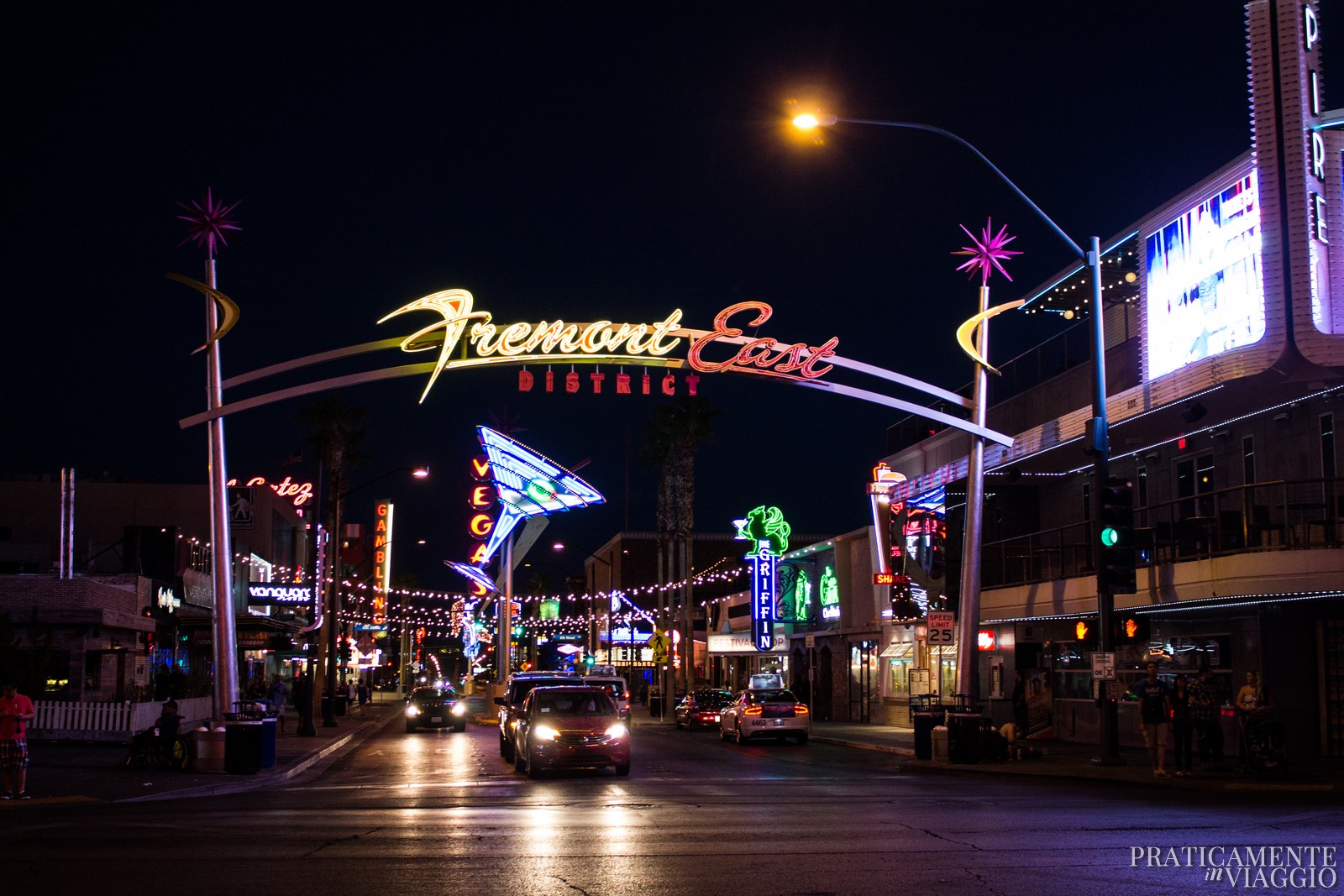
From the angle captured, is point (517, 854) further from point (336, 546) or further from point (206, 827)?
point (336, 546)

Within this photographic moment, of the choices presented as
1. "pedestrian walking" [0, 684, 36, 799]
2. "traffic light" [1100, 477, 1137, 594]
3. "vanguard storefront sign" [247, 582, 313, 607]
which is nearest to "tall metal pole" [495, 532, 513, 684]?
"vanguard storefront sign" [247, 582, 313, 607]

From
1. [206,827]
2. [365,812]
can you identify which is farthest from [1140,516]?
[206,827]

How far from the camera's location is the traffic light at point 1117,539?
21.8 m

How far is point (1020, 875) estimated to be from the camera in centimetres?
1057

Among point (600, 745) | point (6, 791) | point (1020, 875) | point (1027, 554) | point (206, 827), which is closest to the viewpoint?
point (1020, 875)

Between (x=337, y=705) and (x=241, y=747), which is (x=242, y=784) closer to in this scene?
(x=241, y=747)

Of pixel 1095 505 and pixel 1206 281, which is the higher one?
pixel 1206 281

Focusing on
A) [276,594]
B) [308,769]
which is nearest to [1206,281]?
[308,769]

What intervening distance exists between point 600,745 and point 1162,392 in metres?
12.7

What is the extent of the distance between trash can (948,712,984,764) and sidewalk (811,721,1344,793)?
0.23 metres

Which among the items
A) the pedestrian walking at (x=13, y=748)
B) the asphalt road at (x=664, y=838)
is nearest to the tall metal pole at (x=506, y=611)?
the asphalt road at (x=664, y=838)

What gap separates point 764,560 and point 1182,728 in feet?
105

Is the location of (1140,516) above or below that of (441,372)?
below

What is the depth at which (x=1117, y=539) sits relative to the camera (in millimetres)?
21953
